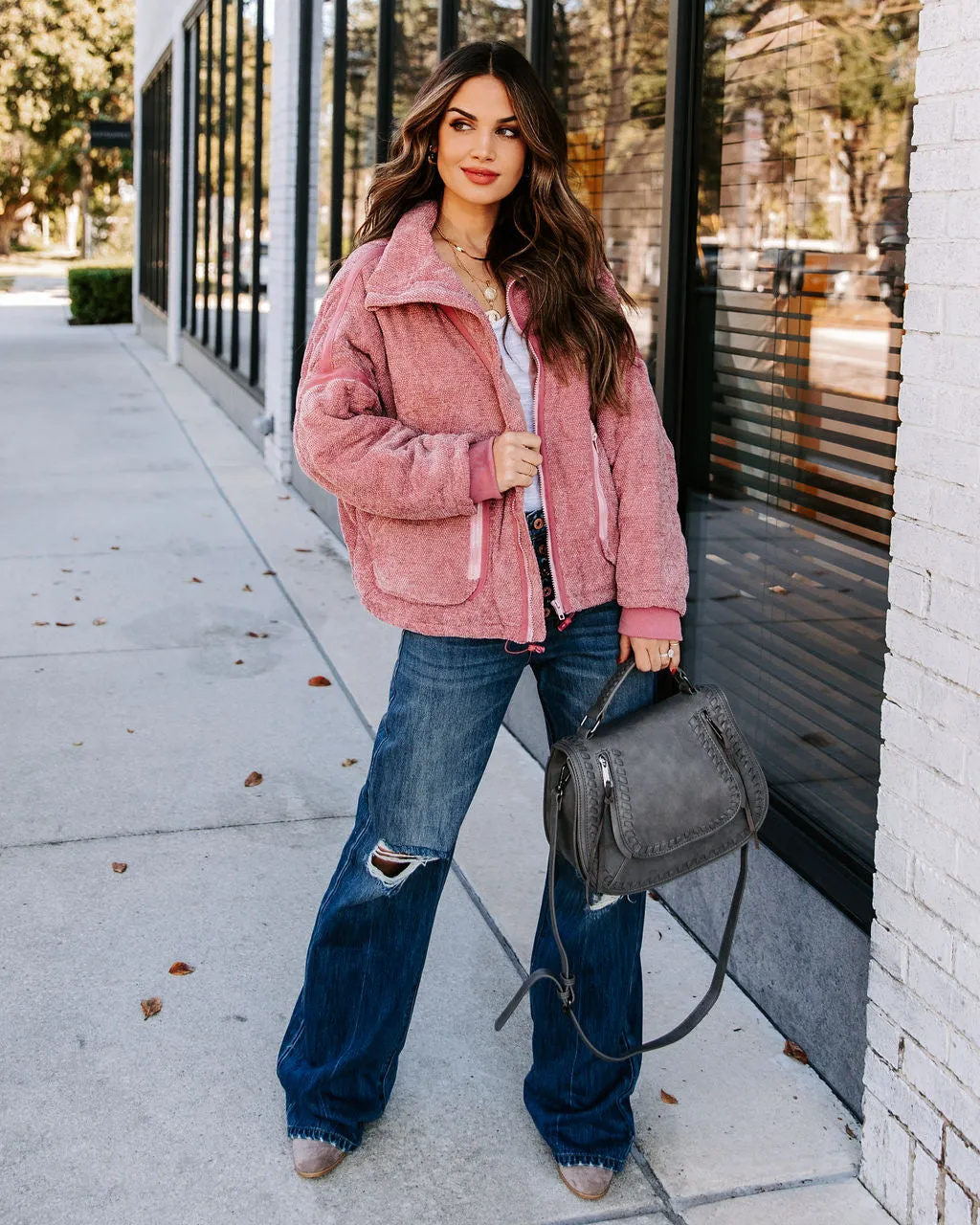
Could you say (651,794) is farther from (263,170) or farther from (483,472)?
(263,170)

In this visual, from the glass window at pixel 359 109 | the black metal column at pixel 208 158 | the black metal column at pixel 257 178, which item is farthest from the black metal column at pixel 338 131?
the black metal column at pixel 208 158

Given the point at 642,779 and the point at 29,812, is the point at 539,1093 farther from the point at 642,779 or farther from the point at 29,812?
Answer: the point at 29,812

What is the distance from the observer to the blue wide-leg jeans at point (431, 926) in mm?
2668

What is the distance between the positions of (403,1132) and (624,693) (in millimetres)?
1005

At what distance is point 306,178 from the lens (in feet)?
33.0

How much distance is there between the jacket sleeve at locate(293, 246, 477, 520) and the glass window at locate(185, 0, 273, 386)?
30.4 feet

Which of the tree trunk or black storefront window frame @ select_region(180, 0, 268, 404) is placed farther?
the tree trunk

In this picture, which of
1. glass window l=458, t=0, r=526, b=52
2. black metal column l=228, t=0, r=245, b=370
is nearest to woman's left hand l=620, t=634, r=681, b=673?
glass window l=458, t=0, r=526, b=52

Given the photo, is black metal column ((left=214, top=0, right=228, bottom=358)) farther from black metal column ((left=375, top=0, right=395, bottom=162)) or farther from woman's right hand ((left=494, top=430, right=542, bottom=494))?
woman's right hand ((left=494, top=430, right=542, bottom=494))

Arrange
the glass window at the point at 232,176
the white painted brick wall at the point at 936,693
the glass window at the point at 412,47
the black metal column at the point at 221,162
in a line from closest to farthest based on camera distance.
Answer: the white painted brick wall at the point at 936,693 → the glass window at the point at 412,47 → the glass window at the point at 232,176 → the black metal column at the point at 221,162

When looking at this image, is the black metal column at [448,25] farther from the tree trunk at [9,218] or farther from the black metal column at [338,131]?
the tree trunk at [9,218]

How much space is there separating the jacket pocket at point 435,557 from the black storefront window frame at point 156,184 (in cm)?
1740

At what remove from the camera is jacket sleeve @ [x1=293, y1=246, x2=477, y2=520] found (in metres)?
2.49

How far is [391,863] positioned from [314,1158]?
0.59 meters
